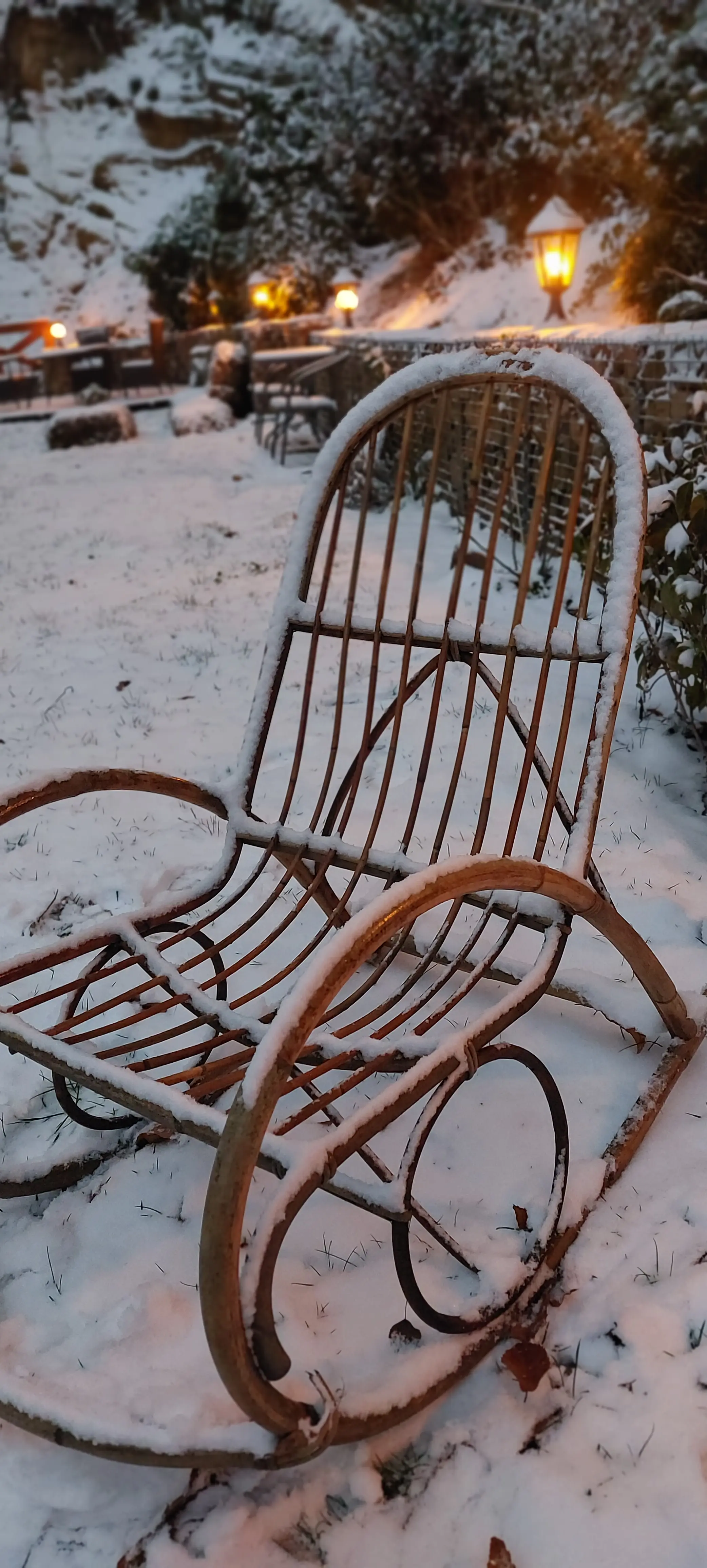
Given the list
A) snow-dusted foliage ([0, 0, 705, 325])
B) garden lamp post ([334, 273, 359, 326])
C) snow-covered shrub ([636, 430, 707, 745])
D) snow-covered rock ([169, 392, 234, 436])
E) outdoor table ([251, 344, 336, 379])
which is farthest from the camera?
garden lamp post ([334, 273, 359, 326])

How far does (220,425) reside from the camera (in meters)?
10.3

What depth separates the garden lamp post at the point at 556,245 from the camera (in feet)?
20.9

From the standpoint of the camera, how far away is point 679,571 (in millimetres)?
2178

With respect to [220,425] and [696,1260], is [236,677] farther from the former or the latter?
[220,425]

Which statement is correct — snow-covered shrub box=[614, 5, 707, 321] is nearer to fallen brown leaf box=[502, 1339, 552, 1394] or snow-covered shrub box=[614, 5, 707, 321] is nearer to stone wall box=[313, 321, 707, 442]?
stone wall box=[313, 321, 707, 442]

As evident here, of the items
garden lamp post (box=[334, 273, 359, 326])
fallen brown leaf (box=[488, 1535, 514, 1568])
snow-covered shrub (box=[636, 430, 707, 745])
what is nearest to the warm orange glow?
snow-covered shrub (box=[636, 430, 707, 745])

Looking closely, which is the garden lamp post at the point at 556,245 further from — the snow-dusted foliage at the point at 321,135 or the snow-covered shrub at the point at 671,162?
the snow-dusted foliage at the point at 321,135

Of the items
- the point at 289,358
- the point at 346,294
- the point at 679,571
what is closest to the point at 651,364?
the point at 679,571

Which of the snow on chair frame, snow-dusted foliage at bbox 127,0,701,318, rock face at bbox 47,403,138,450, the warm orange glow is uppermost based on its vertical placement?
snow-dusted foliage at bbox 127,0,701,318

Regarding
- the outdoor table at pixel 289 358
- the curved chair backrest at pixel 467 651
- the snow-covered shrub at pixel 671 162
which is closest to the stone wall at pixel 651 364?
the curved chair backrest at pixel 467 651

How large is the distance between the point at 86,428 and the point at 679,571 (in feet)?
30.8

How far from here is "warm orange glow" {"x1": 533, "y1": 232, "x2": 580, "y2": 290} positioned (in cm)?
645

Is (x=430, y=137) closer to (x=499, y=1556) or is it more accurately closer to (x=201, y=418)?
(x=201, y=418)

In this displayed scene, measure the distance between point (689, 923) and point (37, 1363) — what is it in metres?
1.40
